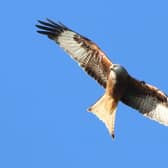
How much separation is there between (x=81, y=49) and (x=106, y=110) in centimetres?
145

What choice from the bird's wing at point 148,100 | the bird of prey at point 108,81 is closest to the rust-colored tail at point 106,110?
the bird of prey at point 108,81

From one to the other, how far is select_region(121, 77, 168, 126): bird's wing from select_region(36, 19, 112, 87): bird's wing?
1.78ft

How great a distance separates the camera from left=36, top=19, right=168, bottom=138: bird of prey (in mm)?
10289

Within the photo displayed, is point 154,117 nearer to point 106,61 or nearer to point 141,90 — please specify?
point 141,90

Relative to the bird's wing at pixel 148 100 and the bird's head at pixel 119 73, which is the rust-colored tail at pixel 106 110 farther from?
the bird's wing at pixel 148 100

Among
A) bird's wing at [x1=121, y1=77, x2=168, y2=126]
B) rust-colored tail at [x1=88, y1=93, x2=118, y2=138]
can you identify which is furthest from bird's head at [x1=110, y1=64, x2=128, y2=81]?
bird's wing at [x1=121, y1=77, x2=168, y2=126]

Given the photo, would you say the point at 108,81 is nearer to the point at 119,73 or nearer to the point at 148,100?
the point at 119,73

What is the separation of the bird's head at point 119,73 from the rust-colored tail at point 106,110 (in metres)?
0.37

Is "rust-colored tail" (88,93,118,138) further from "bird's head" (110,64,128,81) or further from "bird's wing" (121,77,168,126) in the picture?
"bird's wing" (121,77,168,126)

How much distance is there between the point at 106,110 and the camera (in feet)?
33.5

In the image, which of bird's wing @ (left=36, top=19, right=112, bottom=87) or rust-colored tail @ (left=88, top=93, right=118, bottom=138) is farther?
bird's wing @ (left=36, top=19, right=112, bottom=87)

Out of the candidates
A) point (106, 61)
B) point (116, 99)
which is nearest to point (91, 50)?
point (106, 61)

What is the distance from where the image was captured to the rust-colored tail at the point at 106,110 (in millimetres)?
10070

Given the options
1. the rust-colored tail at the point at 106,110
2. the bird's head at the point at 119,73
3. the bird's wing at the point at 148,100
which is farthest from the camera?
the bird's wing at the point at 148,100
